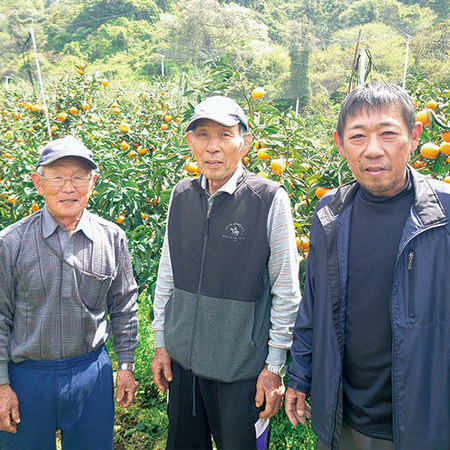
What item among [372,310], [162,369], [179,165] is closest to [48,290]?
[162,369]

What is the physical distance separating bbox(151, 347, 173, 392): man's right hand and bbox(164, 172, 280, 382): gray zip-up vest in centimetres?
8

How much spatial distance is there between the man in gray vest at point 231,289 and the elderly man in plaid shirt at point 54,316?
0.26 meters

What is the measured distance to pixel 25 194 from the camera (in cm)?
229

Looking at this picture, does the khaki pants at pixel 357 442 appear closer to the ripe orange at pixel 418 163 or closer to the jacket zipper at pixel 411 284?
the jacket zipper at pixel 411 284

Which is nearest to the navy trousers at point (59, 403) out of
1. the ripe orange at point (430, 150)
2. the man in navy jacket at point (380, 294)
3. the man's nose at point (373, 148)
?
the man in navy jacket at point (380, 294)

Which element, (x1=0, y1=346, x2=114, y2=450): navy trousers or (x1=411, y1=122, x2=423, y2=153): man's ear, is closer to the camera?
(x1=411, y1=122, x2=423, y2=153): man's ear

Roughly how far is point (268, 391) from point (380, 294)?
44 cm

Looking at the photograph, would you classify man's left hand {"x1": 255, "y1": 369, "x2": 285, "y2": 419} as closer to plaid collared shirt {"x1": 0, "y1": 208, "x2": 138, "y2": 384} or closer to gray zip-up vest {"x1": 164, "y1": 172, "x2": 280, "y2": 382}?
gray zip-up vest {"x1": 164, "y1": 172, "x2": 280, "y2": 382}

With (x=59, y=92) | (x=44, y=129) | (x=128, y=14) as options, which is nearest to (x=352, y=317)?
(x=44, y=129)

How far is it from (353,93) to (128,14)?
116 ft

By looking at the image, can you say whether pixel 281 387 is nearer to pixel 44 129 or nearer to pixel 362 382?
pixel 362 382

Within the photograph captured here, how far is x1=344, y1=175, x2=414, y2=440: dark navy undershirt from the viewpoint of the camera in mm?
974

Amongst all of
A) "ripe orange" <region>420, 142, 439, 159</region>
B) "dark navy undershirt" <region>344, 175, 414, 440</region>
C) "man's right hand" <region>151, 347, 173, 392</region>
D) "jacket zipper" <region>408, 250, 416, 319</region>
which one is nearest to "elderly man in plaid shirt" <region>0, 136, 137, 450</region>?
"man's right hand" <region>151, 347, 173, 392</region>

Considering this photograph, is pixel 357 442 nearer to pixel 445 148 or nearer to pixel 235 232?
pixel 235 232
